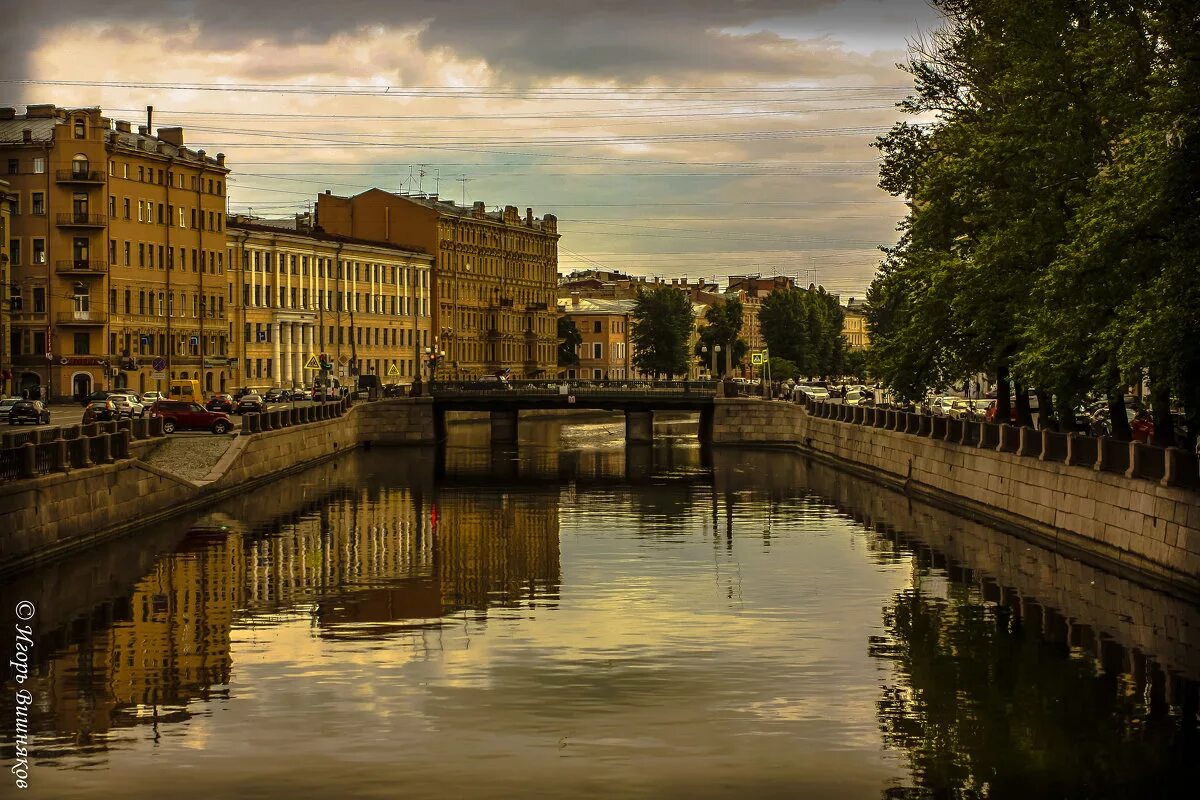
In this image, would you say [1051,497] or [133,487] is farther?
[133,487]

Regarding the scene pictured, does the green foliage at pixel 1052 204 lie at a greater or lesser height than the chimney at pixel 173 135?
lesser

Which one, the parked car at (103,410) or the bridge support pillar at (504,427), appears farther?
the bridge support pillar at (504,427)

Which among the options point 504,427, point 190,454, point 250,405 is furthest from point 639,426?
point 190,454

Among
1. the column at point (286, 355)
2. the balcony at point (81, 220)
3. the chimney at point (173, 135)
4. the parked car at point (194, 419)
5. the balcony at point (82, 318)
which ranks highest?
the chimney at point (173, 135)

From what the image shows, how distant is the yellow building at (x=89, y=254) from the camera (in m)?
114

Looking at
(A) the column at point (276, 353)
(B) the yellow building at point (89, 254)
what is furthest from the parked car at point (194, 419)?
(A) the column at point (276, 353)

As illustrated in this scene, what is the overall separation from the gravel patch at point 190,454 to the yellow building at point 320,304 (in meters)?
62.4

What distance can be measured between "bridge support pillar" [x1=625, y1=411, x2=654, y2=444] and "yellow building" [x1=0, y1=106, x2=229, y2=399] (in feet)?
90.8

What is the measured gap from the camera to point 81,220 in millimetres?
116062

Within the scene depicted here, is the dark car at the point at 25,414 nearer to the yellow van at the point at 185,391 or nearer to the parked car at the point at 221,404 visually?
the parked car at the point at 221,404

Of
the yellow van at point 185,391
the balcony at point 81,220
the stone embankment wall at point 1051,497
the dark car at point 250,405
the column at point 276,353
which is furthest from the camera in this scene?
the column at point 276,353

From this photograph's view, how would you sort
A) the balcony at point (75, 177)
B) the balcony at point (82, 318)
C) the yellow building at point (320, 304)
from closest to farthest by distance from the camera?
the balcony at point (82, 318)
the balcony at point (75, 177)
the yellow building at point (320, 304)

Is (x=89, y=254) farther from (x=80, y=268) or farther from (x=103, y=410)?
A: (x=103, y=410)

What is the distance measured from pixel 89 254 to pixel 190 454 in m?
54.1
